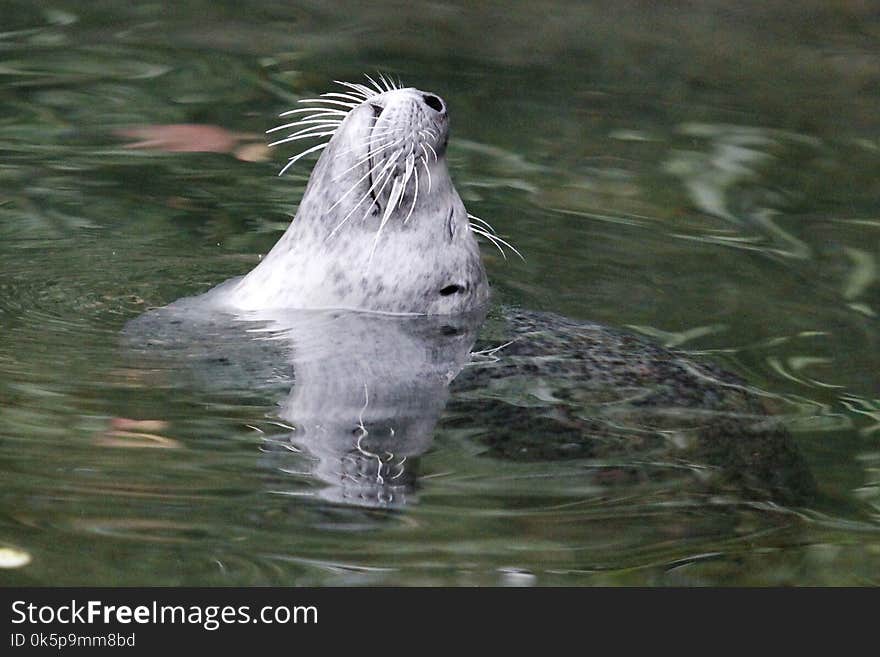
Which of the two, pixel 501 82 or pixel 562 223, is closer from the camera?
pixel 562 223

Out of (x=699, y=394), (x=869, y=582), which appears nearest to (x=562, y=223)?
(x=699, y=394)

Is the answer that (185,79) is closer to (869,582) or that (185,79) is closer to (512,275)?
(512,275)

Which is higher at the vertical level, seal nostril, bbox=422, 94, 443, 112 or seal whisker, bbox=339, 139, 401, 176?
seal nostril, bbox=422, 94, 443, 112

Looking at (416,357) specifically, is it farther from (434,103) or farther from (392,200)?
(434,103)

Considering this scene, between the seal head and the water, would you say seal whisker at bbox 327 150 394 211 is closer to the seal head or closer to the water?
the seal head

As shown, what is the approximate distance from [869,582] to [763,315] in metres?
2.37

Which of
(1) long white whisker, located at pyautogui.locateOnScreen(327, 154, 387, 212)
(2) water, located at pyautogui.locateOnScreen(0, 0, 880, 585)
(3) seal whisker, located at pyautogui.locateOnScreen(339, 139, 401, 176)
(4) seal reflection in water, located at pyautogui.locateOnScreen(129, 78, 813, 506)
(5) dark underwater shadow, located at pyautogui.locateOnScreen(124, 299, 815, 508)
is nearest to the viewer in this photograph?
(2) water, located at pyautogui.locateOnScreen(0, 0, 880, 585)

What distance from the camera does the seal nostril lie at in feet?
19.5

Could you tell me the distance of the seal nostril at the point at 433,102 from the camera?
5.94 metres

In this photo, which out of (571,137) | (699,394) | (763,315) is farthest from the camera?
(571,137)

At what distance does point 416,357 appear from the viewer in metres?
5.63

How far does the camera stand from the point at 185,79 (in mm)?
9617

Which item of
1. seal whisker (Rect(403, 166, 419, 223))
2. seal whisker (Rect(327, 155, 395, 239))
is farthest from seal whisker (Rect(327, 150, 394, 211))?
seal whisker (Rect(403, 166, 419, 223))

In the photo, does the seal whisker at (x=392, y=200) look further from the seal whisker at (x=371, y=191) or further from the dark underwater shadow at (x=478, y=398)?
the dark underwater shadow at (x=478, y=398)
